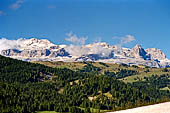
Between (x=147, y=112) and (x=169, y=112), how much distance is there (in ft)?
15.8

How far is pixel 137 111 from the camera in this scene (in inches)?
2409

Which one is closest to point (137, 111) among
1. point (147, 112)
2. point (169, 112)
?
point (147, 112)

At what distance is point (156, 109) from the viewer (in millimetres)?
59188

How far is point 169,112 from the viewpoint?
54.6 metres

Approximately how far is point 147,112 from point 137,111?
3.25 meters

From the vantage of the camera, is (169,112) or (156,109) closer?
(169,112)

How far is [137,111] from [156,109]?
384cm

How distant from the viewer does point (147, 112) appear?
2293 inches

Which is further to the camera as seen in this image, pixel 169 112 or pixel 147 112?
pixel 147 112

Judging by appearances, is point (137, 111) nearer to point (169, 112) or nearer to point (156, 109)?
point (156, 109)

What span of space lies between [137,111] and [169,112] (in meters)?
7.98

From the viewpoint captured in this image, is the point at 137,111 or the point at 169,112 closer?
the point at 169,112

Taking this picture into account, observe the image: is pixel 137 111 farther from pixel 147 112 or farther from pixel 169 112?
pixel 169 112
